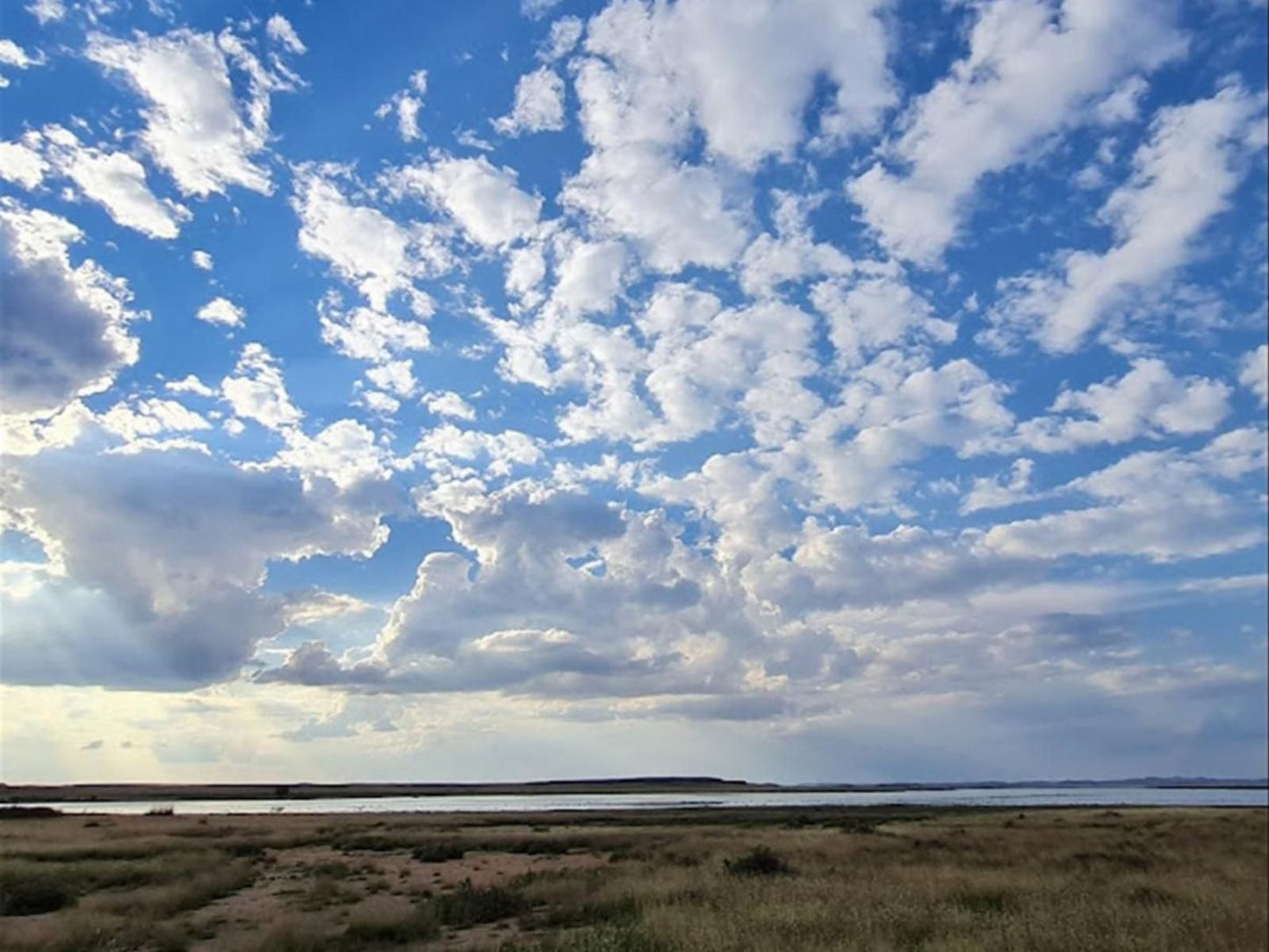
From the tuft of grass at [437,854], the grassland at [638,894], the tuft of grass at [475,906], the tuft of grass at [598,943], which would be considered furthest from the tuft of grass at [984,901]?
the tuft of grass at [437,854]

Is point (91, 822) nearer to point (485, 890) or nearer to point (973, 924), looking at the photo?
point (485, 890)

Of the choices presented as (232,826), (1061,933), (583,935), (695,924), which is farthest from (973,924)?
(232,826)

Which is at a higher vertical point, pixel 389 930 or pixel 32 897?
pixel 32 897

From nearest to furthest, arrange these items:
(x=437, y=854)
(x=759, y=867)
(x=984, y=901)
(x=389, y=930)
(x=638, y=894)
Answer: (x=389, y=930)
(x=984, y=901)
(x=638, y=894)
(x=759, y=867)
(x=437, y=854)

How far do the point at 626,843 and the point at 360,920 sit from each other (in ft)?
90.5

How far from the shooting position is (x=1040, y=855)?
113ft

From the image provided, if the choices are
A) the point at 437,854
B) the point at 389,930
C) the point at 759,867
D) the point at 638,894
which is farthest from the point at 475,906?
the point at 437,854

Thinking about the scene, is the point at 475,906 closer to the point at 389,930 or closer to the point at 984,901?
the point at 389,930

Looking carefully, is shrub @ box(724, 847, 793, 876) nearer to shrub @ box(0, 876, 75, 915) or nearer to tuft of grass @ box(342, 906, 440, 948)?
tuft of grass @ box(342, 906, 440, 948)

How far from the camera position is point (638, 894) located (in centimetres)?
2175

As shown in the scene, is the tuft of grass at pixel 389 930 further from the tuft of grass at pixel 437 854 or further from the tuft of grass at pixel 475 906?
the tuft of grass at pixel 437 854

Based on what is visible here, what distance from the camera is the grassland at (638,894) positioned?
15.8m

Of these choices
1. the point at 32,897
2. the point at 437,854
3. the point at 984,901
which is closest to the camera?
the point at 984,901

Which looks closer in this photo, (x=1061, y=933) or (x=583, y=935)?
(x=1061, y=933)
